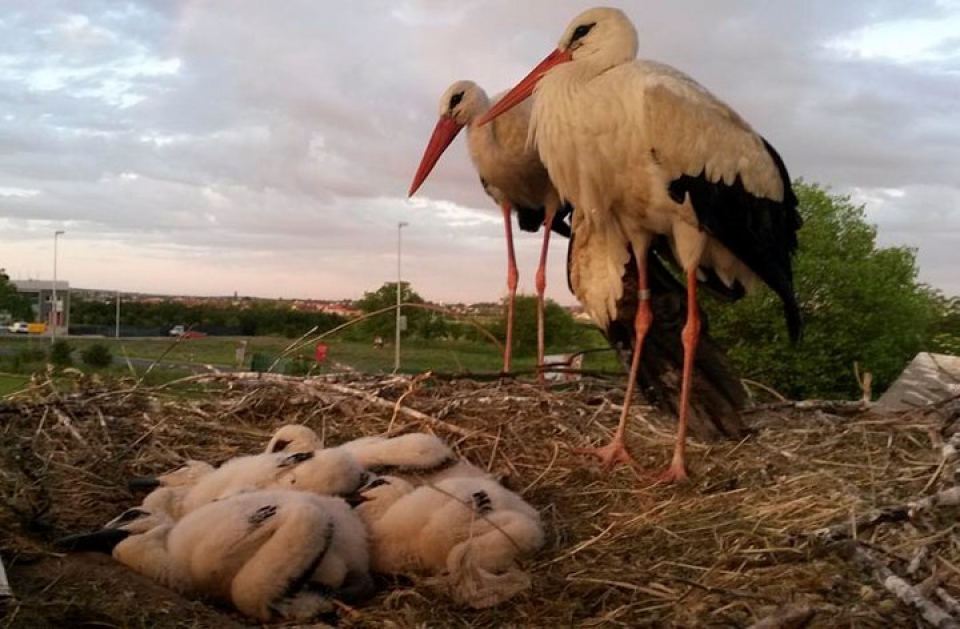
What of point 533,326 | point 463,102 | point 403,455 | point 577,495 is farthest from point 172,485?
point 533,326

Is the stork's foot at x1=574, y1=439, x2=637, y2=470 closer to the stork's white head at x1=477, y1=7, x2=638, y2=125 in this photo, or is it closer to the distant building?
the stork's white head at x1=477, y1=7, x2=638, y2=125

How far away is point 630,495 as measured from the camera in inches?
105

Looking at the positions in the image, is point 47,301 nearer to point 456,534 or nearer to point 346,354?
point 346,354

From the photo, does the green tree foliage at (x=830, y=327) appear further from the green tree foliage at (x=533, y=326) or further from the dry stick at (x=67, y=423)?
the dry stick at (x=67, y=423)

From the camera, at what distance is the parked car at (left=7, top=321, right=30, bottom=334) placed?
10.1 metres

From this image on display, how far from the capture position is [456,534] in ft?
6.79

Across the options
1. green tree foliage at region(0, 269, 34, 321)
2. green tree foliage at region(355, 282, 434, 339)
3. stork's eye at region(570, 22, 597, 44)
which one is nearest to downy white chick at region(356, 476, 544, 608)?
stork's eye at region(570, 22, 597, 44)

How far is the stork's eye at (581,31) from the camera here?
10.3 ft

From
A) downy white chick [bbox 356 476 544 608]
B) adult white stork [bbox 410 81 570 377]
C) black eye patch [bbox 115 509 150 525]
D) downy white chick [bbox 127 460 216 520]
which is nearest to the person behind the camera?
downy white chick [bbox 356 476 544 608]

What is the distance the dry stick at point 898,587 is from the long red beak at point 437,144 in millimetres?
3198

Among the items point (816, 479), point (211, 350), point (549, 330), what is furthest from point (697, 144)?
point (549, 330)

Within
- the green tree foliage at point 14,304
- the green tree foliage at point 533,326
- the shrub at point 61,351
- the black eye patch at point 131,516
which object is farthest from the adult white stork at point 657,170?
the green tree foliage at point 14,304

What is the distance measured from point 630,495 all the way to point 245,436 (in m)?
1.41

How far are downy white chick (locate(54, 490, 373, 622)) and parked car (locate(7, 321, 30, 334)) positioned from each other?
29.5 ft
